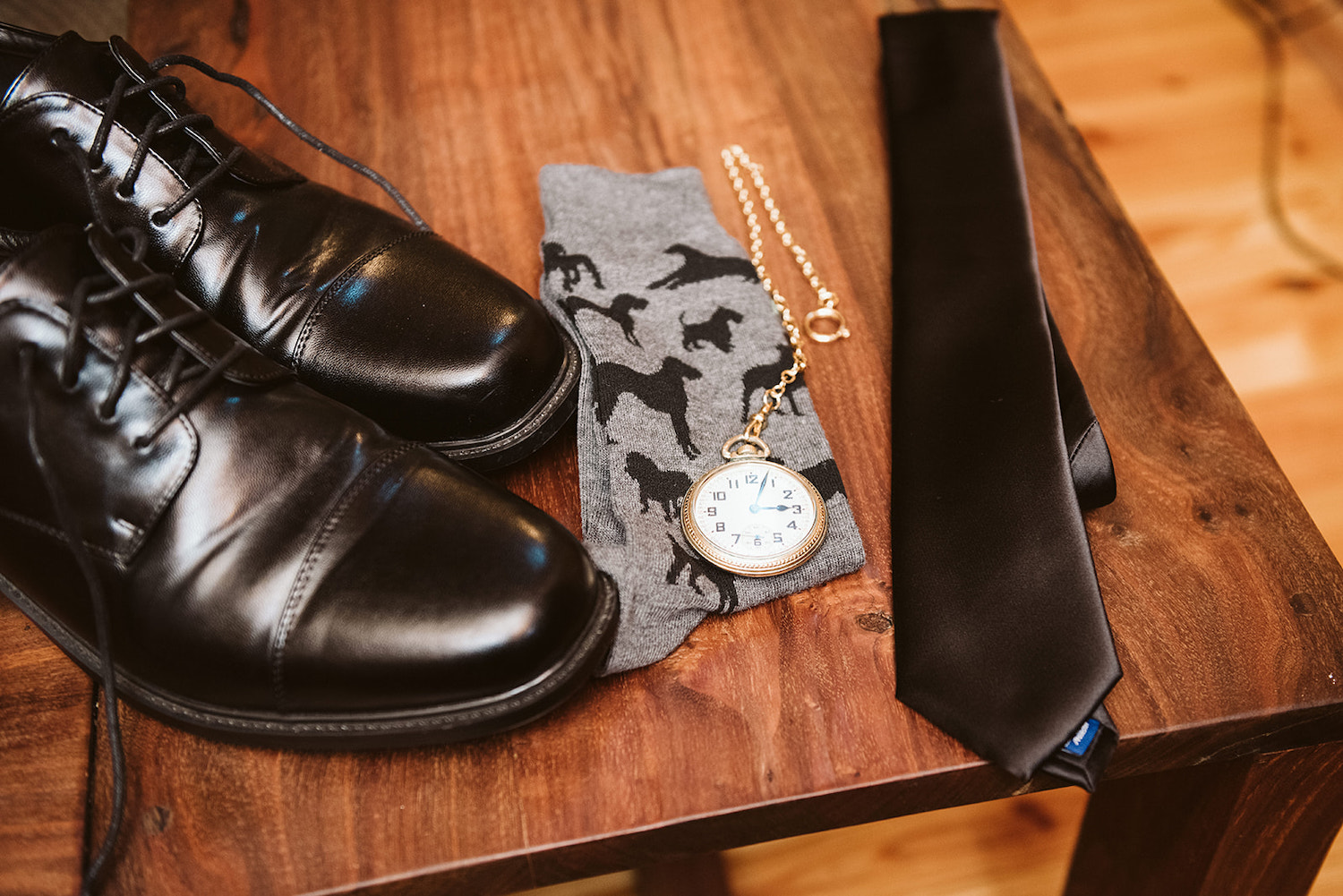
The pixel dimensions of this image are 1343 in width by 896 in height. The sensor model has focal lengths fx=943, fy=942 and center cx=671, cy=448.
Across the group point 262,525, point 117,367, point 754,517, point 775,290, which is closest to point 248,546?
point 262,525

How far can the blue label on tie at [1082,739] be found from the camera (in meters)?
0.48

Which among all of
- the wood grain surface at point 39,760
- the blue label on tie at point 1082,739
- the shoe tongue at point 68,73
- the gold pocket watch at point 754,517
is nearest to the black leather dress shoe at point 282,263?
the shoe tongue at point 68,73

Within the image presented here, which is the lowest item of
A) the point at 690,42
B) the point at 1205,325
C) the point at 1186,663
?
the point at 1205,325

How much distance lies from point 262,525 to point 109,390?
11 cm

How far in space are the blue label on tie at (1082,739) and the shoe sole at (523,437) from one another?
337mm

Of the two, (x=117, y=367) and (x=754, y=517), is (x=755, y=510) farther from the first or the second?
(x=117, y=367)

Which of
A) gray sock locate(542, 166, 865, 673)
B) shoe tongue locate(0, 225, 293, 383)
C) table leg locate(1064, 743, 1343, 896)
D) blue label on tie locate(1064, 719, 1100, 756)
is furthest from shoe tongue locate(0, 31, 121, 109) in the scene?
table leg locate(1064, 743, 1343, 896)

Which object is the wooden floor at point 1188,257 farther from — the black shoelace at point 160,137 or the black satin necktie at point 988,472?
the black shoelace at point 160,137

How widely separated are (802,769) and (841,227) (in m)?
0.45

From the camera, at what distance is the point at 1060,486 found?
1.82ft

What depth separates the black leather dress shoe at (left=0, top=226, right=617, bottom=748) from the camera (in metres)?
0.44

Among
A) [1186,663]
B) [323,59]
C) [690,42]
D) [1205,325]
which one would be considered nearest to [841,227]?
[690,42]

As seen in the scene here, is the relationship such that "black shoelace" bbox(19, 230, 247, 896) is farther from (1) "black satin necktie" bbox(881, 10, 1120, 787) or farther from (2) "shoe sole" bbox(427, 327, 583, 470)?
(1) "black satin necktie" bbox(881, 10, 1120, 787)

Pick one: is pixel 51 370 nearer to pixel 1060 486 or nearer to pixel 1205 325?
pixel 1060 486
